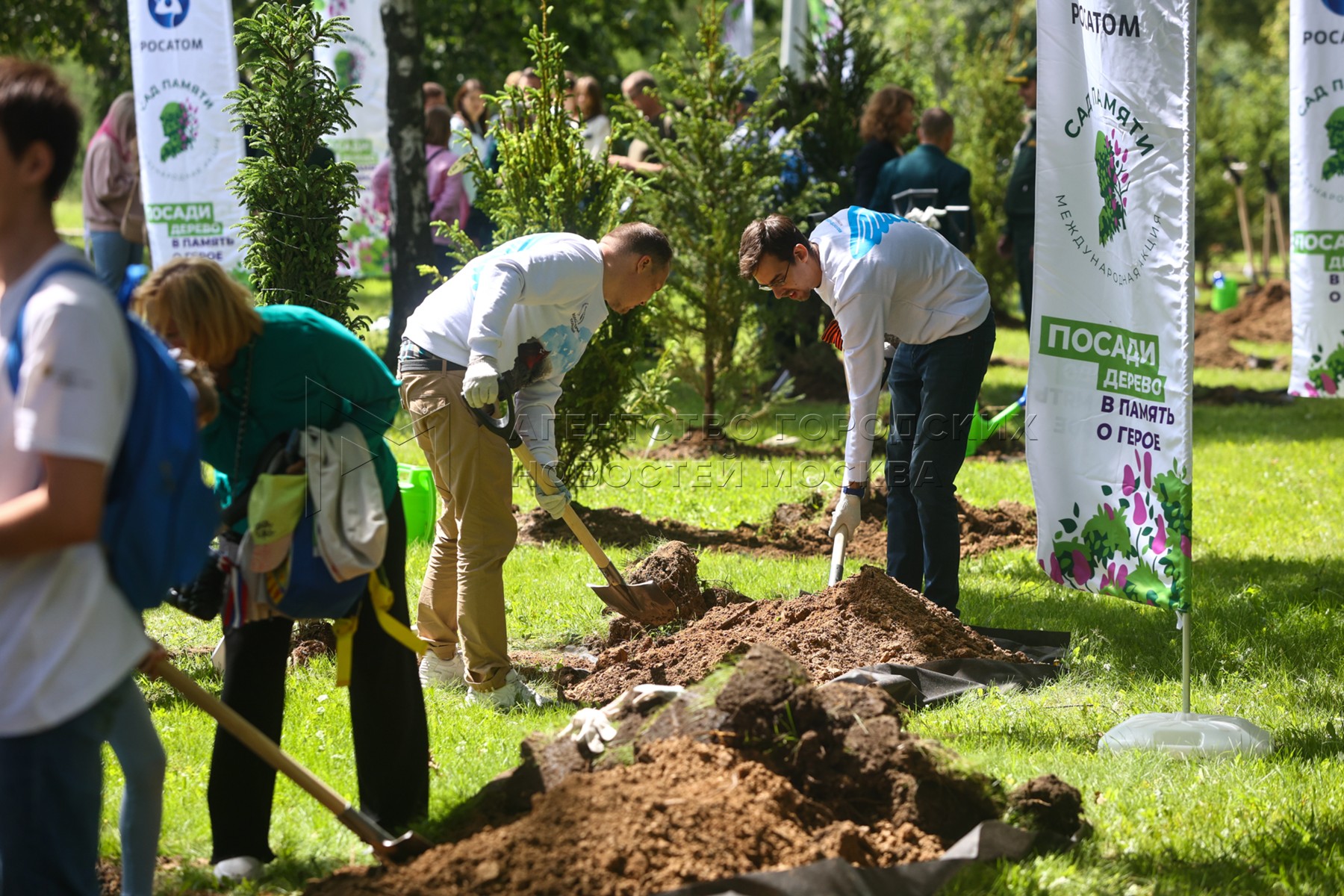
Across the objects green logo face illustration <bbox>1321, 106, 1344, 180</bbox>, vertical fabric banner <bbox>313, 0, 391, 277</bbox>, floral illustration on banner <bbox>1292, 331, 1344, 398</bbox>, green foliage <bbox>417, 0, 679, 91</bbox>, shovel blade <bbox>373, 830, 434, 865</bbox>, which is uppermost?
green foliage <bbox>417, 0, 679, 91</bbox>

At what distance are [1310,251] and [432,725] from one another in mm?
6947

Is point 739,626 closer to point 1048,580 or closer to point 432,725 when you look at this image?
point 432,725

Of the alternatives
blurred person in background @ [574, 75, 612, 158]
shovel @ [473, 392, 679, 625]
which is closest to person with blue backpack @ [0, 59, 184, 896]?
shovel @ [473, 392, 679, 625]

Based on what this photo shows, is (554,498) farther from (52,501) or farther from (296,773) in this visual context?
(52,501)

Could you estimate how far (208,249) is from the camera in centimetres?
966

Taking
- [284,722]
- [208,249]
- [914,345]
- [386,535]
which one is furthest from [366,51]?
[386,535]

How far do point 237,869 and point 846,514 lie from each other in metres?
2.86

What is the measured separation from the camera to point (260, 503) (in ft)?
9.95

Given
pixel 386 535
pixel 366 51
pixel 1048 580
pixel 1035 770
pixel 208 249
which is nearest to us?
pixel 386 535

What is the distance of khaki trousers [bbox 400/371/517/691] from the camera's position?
4.44 meters

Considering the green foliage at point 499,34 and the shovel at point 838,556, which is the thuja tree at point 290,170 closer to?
the shovel at point 838,556

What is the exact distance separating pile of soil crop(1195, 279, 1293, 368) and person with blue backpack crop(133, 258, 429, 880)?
43.1 feet

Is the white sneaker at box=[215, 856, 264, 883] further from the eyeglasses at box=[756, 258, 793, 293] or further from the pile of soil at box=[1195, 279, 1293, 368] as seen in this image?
the pile of soil at box=[1195, 279, 1293, 368]

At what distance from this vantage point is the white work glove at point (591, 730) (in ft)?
11.7
